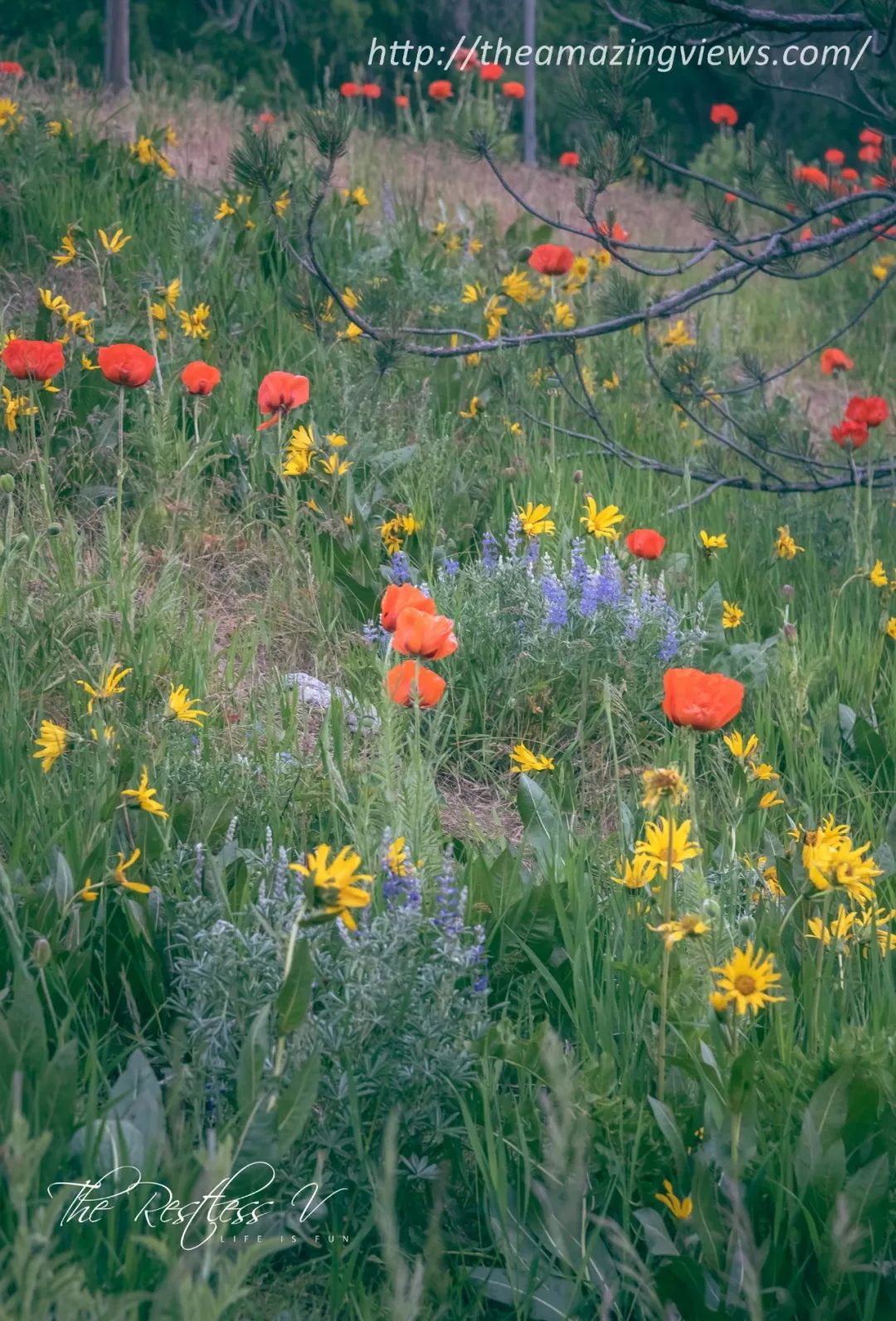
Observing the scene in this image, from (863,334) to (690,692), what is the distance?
6451 mm

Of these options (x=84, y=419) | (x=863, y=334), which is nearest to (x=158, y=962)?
(x=84, y=419)

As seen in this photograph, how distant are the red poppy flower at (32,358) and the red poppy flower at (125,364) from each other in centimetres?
23

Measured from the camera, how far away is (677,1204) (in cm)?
133

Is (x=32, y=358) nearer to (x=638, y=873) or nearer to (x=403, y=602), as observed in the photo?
(x=403, y=602)

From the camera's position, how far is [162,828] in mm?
1827

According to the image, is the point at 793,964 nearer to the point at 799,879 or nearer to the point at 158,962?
the point at 799,879

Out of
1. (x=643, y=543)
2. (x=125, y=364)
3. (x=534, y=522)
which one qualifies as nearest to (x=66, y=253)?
(x=125, y=364)

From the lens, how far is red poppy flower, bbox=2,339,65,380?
2.67 meters

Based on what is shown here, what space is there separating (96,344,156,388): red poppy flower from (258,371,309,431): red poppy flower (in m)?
0.36

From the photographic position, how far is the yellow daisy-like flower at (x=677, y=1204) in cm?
132

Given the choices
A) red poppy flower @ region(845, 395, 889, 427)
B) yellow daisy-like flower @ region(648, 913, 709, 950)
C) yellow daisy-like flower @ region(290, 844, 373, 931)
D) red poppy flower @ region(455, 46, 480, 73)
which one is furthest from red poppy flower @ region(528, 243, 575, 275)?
yellow daisy-like flower @ region(290, 844, 373, 931)

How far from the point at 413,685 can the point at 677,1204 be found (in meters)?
0.72

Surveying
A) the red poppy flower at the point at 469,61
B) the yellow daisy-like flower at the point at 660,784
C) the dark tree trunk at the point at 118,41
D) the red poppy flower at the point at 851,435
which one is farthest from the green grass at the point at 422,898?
the dark tree trunk at the point at 118,41

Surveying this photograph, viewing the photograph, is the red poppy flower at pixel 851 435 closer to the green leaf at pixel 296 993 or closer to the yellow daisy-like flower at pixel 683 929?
the yellow daisy-like flower at pixel 683 929
